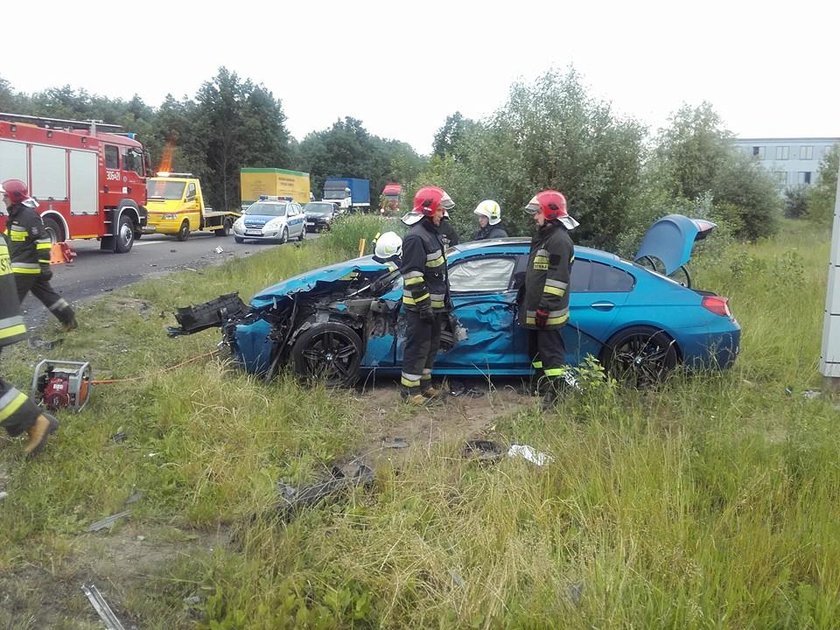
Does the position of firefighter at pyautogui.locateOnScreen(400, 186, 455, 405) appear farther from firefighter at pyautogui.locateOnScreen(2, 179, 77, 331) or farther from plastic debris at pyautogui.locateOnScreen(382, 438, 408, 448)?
firefighter at pyautogui.locateOnScreen(2, 179, 77, 331)

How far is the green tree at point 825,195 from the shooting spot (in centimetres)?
3184

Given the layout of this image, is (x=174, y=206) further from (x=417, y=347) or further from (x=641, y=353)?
(x=641, y=353)

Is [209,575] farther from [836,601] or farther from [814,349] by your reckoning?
[814,349]

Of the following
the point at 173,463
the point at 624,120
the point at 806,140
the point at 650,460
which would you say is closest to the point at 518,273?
the point at 650,460

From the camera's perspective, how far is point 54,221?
15992 millimetres

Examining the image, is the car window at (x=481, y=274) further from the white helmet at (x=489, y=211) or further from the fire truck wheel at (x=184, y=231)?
the fire truck wheel at (x=184, y=231)

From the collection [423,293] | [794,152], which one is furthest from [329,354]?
[794,152]

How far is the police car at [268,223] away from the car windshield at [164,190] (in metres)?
2.18

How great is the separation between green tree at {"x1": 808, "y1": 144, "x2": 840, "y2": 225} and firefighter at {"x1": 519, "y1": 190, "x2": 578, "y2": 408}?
2931 centimetres

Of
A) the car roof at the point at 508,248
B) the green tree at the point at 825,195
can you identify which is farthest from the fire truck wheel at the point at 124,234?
the green tree at the point at 825,195

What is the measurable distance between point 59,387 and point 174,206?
2030 centimetres

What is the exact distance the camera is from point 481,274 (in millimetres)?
6551

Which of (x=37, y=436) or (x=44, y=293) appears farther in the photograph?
(x=44, y=293)

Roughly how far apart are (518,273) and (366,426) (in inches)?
77.5
